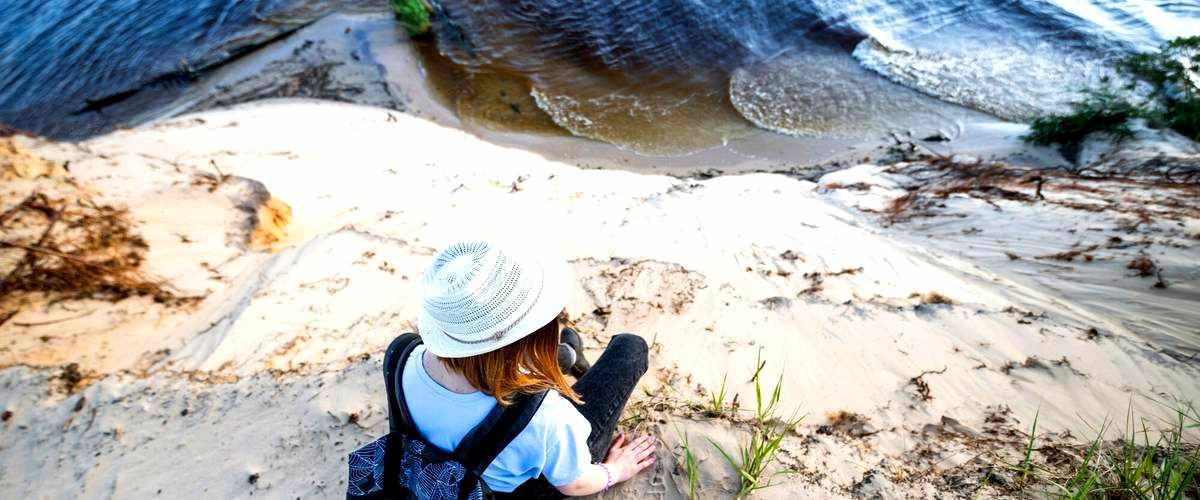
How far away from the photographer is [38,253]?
135 inches

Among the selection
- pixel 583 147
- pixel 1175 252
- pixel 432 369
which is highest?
pixel 432 369

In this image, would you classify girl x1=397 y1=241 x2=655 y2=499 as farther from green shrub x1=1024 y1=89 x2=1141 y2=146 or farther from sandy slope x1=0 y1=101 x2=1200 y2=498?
green shrub x1=1024 y1=89 x2=1141 y2=146

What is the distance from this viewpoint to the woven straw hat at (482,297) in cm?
134

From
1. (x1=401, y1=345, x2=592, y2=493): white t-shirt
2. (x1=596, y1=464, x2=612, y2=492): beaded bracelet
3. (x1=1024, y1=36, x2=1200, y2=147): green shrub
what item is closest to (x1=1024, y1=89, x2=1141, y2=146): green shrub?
(x1=1024, y1=36, x2=1200, y2=147): green shrub

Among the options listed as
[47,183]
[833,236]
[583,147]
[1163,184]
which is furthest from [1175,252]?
[47,183]

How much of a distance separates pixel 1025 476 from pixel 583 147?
5.97 m

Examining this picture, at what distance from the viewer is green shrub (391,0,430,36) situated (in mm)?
9223

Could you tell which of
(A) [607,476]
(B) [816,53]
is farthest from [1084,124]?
(A) [607,476]

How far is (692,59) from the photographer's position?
8.55 m

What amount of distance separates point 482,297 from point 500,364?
26 centimetres

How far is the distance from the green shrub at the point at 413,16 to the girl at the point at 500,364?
9314 mm

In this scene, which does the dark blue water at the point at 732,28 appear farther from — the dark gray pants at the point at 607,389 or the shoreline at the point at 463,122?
the dark gray pants at the point at 607,389

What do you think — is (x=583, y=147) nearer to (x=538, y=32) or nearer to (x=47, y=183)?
(x=538, y=32)

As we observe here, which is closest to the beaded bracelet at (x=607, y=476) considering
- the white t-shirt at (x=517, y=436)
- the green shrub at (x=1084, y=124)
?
the white t-shirt at (x=517, y=436)
